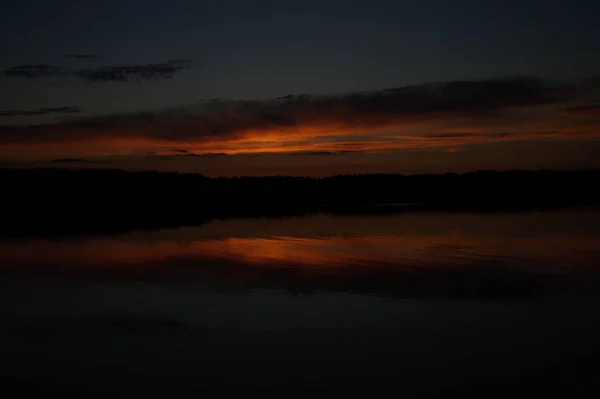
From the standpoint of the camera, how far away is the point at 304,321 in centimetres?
1020

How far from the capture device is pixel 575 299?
11.4 meters

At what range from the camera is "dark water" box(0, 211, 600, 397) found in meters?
7.54

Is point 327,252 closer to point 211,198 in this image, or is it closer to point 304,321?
point 304,321

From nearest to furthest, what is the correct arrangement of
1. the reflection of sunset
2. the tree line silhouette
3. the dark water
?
the dark water, the reflection of sunset, the tree line silhouette

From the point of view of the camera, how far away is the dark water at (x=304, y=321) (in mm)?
7543

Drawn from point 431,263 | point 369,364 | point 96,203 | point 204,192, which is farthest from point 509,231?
point 204,192

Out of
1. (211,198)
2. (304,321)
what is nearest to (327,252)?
(304,321)

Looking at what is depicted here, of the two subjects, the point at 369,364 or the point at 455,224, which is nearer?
the point at 369,364

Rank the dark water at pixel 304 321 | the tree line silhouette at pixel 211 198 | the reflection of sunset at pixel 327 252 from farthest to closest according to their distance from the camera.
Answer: the tree line silhouette at pixel 211 198 < the reflection of sunset at pixel 327 252 < the dark water at pixel 304 321

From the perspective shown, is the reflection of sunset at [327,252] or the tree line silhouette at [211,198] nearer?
the reflection of sunset at [327,252]

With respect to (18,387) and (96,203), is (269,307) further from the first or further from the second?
(96,203)

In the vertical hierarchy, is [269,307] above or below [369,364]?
above

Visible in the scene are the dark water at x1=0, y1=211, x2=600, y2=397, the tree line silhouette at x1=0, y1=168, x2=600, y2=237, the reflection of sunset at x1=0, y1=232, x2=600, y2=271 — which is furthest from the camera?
the tree line silhouette at x1=0, y1=168, x2=600, y2=237

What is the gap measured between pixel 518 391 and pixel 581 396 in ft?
1.98
